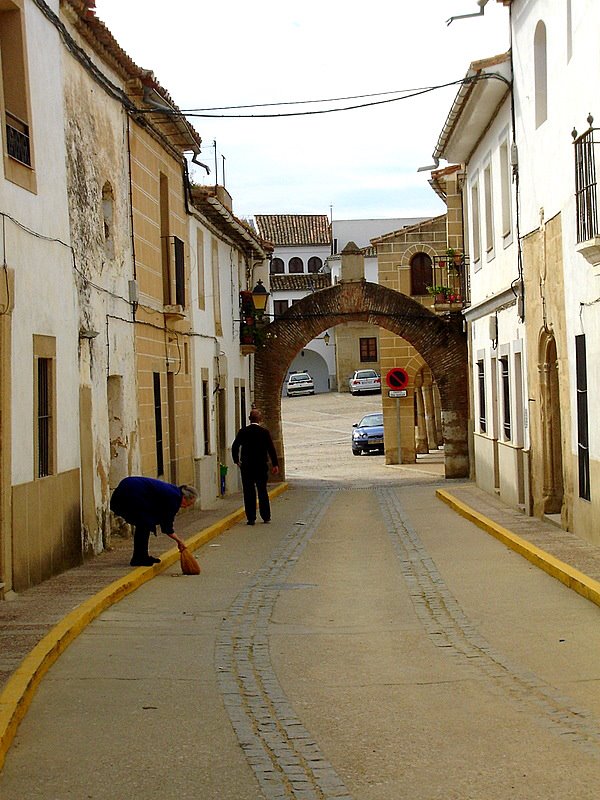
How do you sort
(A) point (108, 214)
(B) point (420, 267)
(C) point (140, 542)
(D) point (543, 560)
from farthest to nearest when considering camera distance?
(B) point (420, 267), (A) point (108, 214), (C) point (140, 542), (D) point (543, 560)

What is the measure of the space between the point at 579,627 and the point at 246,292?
865 inches

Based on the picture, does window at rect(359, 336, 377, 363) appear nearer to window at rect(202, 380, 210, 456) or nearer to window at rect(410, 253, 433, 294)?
window at rect(410, 253, 433, 294)

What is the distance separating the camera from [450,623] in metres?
9.80

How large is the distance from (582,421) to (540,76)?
17.0ft

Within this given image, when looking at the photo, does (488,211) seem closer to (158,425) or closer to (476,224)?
(476,224)

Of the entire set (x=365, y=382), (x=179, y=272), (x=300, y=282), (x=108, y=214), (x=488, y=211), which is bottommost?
(x=365, y=382)

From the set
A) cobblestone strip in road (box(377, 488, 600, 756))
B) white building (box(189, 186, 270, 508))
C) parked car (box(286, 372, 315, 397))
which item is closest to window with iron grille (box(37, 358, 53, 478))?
cobblestone strip in road (box(377, 488, 600, 756))

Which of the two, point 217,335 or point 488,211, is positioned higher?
point 488,211

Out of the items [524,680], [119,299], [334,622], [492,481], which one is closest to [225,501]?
[492,481]

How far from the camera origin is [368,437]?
1695 inches

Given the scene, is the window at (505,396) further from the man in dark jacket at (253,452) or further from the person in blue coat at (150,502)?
the person in blue coat at (150,502)

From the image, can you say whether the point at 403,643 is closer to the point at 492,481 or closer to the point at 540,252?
the point at 540,252

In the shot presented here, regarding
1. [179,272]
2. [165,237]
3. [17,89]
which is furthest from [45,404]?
[179,272]

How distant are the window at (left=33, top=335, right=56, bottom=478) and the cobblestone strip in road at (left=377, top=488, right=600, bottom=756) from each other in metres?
3.82
